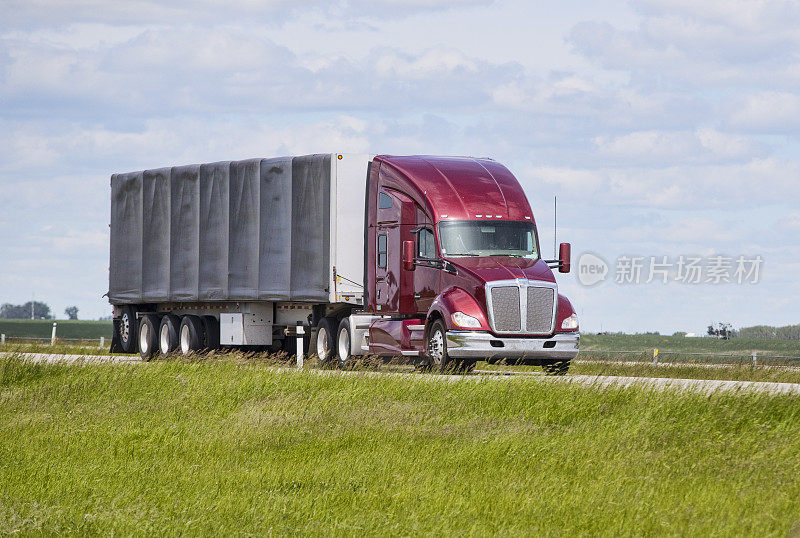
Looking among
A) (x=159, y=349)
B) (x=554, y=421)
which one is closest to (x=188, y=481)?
(x=554, y=421)

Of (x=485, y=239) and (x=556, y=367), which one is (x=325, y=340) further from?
(x=556, y=367)

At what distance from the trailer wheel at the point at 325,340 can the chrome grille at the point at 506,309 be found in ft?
17.3

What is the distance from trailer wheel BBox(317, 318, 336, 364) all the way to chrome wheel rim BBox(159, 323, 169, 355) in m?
6.42

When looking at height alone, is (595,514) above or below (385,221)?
below

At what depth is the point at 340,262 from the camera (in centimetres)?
2428

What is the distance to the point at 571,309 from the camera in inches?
826

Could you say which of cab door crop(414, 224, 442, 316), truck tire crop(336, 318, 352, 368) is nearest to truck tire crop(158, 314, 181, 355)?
truck tire crop(336, 318, 352, 368)

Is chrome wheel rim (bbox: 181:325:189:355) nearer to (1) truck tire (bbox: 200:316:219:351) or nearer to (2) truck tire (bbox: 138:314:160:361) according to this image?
(1) truck tire (bbox: 200:316:219:351)

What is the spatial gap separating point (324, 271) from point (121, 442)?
1185cm

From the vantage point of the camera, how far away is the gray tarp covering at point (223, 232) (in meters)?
25.1

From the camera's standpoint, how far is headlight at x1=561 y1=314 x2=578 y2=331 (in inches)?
818

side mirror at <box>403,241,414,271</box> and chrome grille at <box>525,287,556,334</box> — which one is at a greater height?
side mirror at <box>403,241,414,271</box>

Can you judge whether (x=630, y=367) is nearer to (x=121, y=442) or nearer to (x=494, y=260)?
(x=494, y=260)

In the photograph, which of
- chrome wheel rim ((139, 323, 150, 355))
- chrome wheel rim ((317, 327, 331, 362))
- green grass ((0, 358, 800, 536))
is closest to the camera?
green grass ((0, 358, 800, 536))
